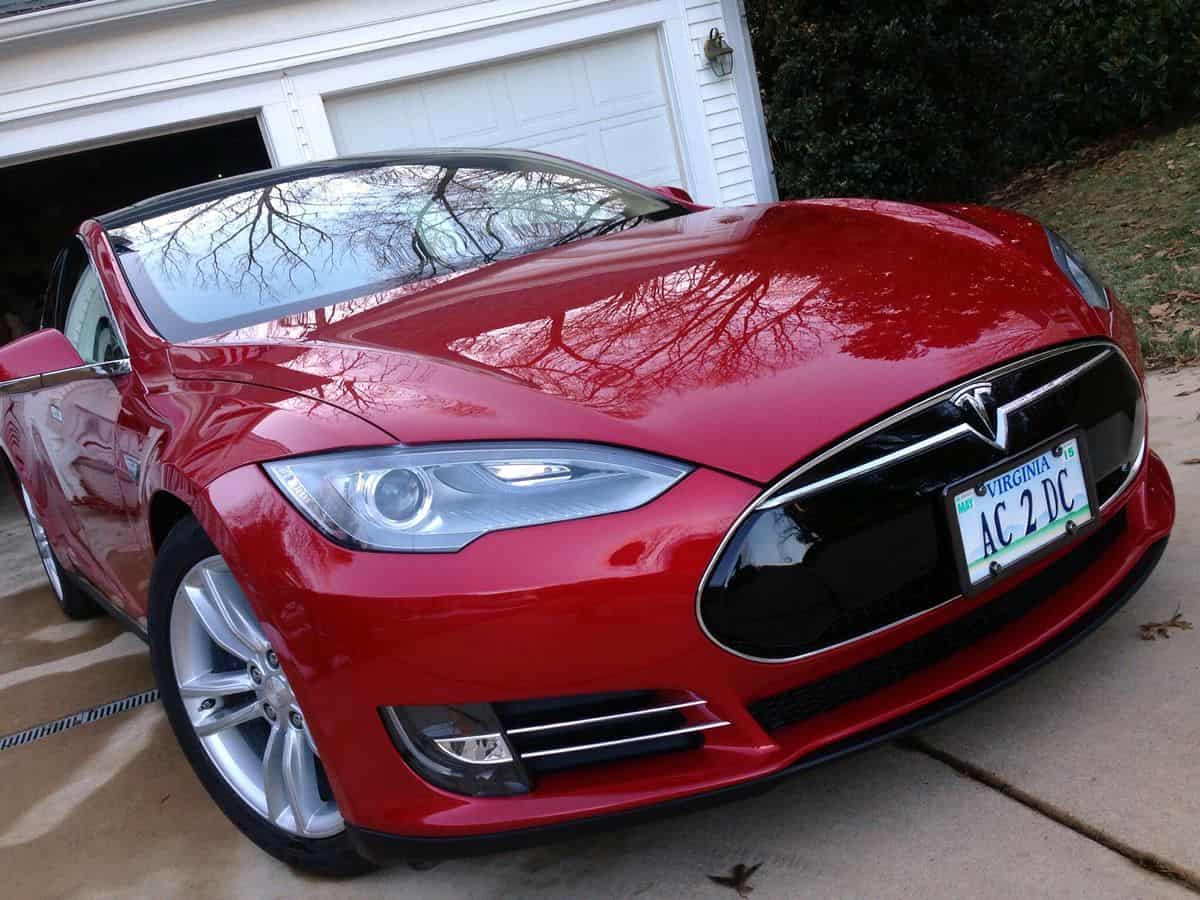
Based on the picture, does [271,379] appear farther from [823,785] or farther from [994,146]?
[994,146]

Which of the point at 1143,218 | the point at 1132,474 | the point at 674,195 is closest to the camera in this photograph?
the point at 1132,474

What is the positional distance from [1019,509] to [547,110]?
22.9 feet

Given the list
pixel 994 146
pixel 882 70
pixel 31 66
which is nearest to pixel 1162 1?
A: pixel 994 146

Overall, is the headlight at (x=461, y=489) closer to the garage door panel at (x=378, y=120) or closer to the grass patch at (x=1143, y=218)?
the grass patch at (x=1143, y=218)

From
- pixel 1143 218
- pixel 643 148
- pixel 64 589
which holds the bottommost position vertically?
pixel 1143 218

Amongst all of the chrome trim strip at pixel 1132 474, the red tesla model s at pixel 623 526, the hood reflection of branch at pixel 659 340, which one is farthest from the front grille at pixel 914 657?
the hood reflection of branch at pixel 659 340

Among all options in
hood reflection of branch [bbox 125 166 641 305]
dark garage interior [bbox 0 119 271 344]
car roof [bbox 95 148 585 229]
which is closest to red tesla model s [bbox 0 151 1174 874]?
hood reflection of branch [bbox 125 166 641 305]

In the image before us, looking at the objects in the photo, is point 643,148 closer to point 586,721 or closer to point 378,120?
point 378,120

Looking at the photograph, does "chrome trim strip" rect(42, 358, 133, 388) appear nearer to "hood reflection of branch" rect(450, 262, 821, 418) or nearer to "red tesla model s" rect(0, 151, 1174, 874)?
"red tesla model s" rect(0, 151, 1174, 874)

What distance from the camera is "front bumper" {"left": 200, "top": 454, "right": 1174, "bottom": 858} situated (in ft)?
5.15

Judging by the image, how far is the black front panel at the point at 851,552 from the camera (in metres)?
1.59

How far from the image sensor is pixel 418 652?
62.9 inches

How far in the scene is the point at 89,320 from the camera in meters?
2.97

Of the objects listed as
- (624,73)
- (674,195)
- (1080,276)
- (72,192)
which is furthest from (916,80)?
(72,192)
